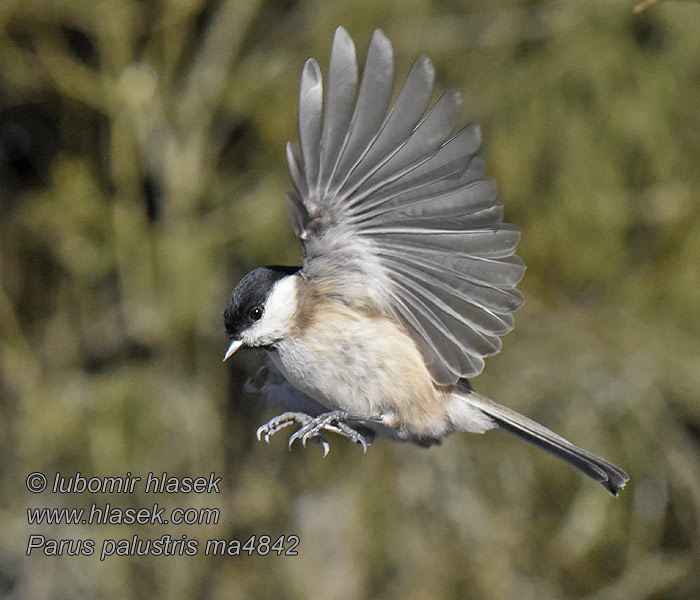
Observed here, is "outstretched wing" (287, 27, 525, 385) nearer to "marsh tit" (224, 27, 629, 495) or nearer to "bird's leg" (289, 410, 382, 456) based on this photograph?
"marsh tit" (224, 27, 629, 495)

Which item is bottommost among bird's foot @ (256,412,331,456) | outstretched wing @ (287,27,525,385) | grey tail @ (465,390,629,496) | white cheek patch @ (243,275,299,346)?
grey tail @ (465,390,629,496)

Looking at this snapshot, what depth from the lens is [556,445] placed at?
1.60 m

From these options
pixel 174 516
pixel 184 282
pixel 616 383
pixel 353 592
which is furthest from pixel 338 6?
pixel 353 592

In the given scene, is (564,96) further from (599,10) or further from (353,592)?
(353,592)

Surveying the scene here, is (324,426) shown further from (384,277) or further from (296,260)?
(296,260)

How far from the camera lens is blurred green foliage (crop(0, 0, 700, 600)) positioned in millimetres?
3146

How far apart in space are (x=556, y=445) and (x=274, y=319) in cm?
58

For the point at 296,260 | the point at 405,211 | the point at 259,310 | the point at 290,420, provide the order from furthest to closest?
the point at 296,260 < the point at 290,420 < the point at 259,310 < the point at 405,211

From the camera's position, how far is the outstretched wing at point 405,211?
1219 mm

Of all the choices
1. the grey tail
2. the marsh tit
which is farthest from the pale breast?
the grey tail

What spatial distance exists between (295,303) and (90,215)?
2037 mm

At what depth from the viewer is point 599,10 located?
331 centimetres

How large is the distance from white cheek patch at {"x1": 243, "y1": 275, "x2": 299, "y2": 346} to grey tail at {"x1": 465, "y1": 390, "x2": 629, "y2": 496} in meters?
0.42

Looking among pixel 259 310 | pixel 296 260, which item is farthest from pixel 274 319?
pixel 296 260
